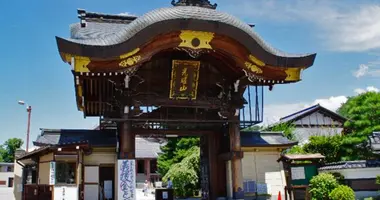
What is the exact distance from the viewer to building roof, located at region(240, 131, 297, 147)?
15.6m

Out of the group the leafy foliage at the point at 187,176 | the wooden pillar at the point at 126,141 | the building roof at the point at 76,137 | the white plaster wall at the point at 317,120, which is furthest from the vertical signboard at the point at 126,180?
the white plaster wall at the point at 317,120

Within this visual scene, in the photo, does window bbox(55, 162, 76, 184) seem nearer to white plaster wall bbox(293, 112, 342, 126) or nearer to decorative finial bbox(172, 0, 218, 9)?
decorative finial bbox(172, 0, 218, 9)

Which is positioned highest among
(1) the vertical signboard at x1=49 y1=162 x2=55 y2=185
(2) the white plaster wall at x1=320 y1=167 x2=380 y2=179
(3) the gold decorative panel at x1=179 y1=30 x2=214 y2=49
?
(3) the gold decorative panel at x1=179 y1=30 x2=214 y2=49

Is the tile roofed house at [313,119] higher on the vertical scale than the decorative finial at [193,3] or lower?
lower

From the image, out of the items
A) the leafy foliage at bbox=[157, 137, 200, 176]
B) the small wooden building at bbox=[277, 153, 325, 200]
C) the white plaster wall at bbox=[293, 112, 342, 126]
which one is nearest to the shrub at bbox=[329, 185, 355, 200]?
the small wooden building at bbox=[277, 153, 325, 200]

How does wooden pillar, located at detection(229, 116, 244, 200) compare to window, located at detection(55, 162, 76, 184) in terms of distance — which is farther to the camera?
wooden pillar, located at detection(229, 116, 244, 200)

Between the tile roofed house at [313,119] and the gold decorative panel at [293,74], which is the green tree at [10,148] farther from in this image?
the gold decorative panel at [293,74]

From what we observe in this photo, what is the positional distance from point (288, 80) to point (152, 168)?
125 ft

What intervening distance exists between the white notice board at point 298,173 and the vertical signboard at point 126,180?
262 inches

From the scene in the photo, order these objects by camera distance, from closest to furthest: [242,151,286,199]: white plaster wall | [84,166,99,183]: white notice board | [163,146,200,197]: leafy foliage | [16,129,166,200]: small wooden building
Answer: [16,129,166,200]: small wooden building < [84,166,99,183]: white notice board < [242,151,286,199]: white plaster wall < [163,146,200,197]: leafy foliage

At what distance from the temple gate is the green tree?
42644 mm

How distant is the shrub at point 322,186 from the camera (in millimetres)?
13875

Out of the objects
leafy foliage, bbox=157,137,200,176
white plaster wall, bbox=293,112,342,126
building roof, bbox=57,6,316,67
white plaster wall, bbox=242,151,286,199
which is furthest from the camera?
white plaster wall, bbox=293,112,342,126

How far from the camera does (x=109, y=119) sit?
12.4m
